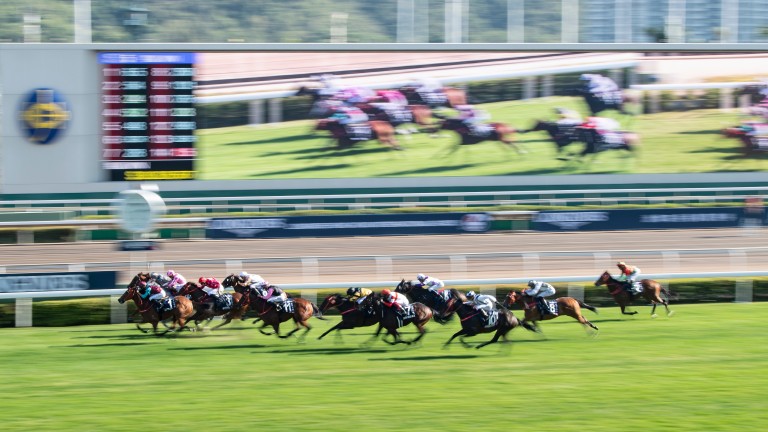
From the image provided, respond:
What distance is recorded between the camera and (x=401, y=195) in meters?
26.8

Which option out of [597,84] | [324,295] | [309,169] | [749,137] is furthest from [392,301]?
[749,137]

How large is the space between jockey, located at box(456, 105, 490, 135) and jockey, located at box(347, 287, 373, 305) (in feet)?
54.9

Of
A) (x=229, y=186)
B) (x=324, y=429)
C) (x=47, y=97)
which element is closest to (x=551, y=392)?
(x=324, y=429)

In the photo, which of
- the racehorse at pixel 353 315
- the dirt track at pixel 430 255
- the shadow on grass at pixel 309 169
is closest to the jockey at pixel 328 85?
the shadow on grass at pixel 309 169

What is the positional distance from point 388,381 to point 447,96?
19.2m

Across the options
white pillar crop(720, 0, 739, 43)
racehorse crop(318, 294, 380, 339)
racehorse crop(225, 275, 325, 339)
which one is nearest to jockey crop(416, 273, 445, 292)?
racehorse crop(318, 294, 380, 339)

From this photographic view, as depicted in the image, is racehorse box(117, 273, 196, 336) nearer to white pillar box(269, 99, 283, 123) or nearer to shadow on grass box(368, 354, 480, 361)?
shadow on grass box(368, 354, 480, 361)

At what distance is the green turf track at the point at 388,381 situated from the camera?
8.71 m

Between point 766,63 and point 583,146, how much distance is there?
275 inches

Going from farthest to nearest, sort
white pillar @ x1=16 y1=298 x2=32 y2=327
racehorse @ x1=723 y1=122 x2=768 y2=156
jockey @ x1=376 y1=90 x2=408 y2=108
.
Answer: racehorse @ x1=723 y1=122 x2=768 y2=156, jockey @ x1=376 y1=90 x2=408 y2=108, white pillar @ x1=16 y1=298 x2=32 y2=327

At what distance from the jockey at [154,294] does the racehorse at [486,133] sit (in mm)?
16322

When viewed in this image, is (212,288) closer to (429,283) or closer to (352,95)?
(429,283)

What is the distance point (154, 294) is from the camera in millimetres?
13344

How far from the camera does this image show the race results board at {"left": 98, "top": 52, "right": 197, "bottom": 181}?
2703cm
